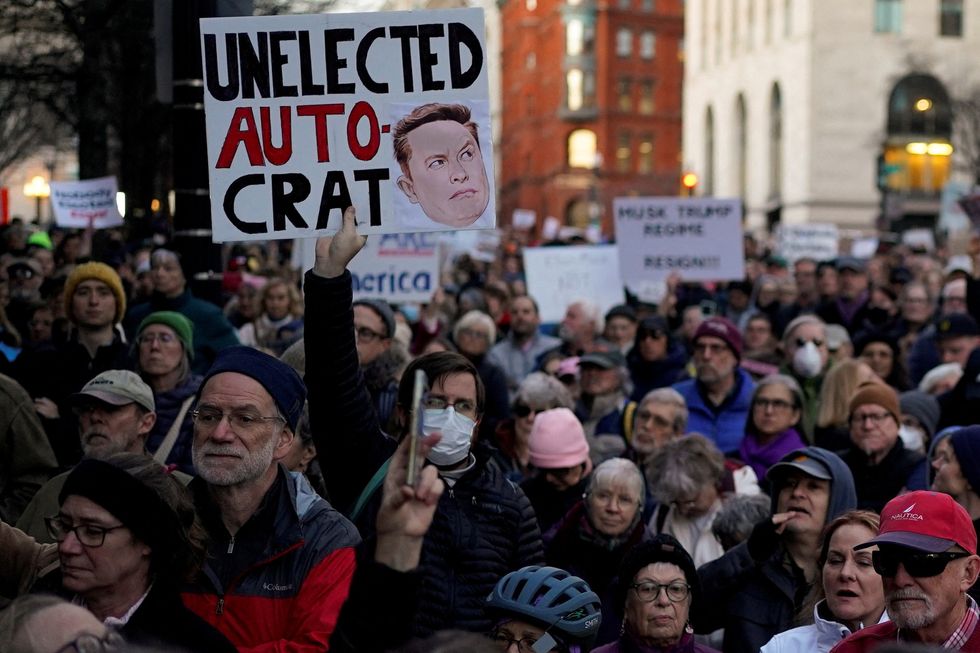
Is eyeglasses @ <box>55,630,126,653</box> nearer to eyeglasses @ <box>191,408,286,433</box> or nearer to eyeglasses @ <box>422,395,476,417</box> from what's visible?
eyeglasses @ <box>191,408,286,433</box>

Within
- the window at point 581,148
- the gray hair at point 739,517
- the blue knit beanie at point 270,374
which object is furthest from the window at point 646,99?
the blue knit beanie at point 270,374

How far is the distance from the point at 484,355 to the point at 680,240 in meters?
4.35

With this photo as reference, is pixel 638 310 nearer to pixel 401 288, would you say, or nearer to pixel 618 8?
pixel 401 288

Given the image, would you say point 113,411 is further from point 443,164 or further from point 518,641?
point 518,641

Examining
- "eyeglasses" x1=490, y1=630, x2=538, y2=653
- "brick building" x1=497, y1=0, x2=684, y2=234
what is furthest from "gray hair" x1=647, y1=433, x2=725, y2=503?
"brick building" x1=497, y1=0, x2=684, y2=234

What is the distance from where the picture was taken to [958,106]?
171 ft

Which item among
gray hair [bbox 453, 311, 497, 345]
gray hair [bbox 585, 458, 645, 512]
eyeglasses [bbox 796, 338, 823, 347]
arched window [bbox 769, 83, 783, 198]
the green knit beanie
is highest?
arched window [bbox 769, 83, 783, 198]

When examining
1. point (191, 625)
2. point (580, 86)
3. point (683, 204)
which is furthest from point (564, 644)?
point (580, 86)

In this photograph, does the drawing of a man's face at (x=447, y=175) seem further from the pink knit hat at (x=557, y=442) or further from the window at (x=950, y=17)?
the window at (x=950, y=17)

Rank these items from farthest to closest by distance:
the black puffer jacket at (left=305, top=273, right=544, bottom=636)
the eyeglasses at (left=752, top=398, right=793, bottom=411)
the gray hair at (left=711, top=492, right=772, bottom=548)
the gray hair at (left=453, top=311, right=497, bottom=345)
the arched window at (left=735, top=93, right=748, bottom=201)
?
the arched window at (left=735, top=93, right=748, bottom=201), the gray hair at (left=453, top=311, right=497, bottom=345), the eyeglasses at (left=752, top=398, right=793, bottom=411), the gray hair at (left=711, top=492, right=772, bottom=548), the black puffer jacket at (left=305, top=273, right=544, bottom=636)

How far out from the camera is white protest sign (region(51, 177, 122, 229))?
18.5m

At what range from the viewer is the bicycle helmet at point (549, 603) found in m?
4.74

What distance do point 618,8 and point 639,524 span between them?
9685 centimetres

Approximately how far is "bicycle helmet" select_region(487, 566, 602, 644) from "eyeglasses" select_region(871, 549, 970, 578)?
0.95 meters
